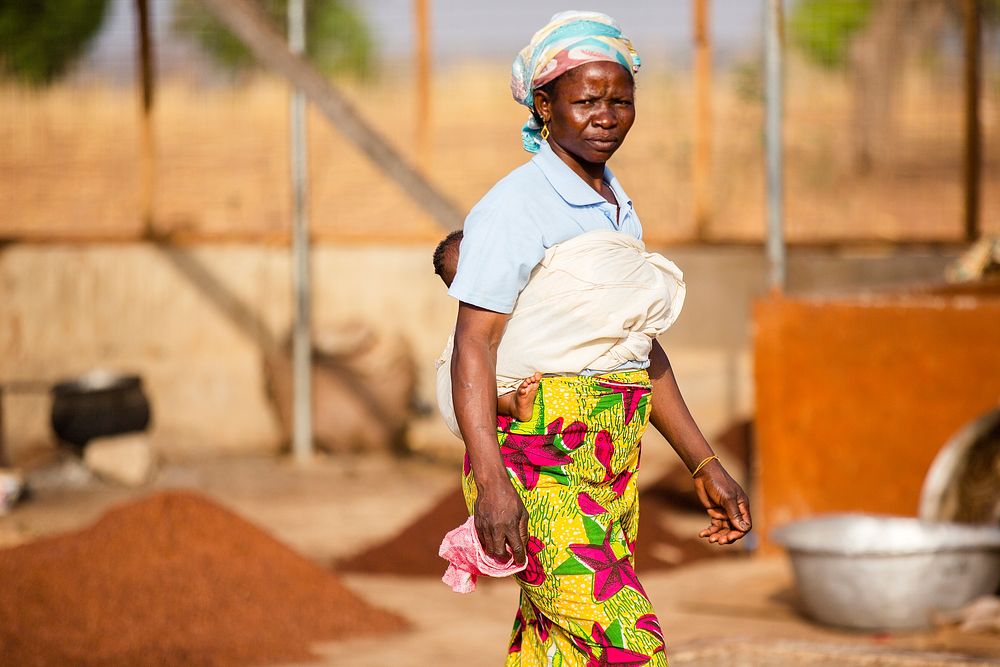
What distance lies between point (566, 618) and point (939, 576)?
3.06 m

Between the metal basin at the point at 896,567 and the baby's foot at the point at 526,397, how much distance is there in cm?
304

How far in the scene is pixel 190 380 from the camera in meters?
9.88

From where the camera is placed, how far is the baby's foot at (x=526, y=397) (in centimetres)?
270

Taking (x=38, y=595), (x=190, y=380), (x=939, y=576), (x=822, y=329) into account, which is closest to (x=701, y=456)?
(x=939, y=576)

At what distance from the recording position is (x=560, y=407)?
271 cm

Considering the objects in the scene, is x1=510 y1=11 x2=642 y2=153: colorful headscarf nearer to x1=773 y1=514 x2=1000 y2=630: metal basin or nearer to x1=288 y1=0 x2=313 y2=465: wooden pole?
x1=773 y1=514 x2=1000 y2=630: metal basin

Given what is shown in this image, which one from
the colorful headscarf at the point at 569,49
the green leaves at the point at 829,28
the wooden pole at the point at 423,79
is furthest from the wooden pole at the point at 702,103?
the colorful headscarf at the point at 569,49

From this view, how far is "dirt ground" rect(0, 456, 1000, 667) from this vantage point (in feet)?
17.2

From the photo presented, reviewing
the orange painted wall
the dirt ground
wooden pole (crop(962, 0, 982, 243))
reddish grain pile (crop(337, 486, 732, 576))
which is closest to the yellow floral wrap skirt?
the dirt ground

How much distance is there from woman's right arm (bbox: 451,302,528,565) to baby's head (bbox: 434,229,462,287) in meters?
0.25

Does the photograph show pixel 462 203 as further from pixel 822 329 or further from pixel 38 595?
pixel 38 595

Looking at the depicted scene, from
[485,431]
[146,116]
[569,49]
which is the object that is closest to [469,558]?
[485,431]

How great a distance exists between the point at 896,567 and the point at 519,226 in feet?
10.7

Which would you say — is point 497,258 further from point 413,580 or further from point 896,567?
point 413,580
